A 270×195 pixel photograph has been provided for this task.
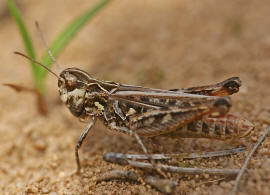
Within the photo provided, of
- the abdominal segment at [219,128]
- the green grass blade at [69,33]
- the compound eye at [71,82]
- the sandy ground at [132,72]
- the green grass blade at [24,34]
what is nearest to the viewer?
the abdominal segment at [219,128]

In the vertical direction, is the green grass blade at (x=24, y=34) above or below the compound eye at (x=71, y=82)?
above

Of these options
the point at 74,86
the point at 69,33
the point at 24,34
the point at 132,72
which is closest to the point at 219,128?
the point at 74,86

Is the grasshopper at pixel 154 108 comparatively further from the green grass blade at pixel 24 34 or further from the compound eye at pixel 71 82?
the green grass blade at pixel 24 34

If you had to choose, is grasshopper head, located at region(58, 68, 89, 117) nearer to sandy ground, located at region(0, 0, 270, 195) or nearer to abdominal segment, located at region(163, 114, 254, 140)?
sandy ground, located at region(0, 0, 270, 195)

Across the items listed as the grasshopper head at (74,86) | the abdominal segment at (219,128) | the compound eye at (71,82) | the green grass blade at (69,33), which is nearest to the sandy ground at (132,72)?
the abdominal segment at (219,128)

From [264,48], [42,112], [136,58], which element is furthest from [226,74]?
[42,112]

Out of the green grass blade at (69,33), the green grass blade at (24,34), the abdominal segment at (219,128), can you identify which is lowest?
the abdominal segment at (219,128)

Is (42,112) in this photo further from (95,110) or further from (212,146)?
(212,146)

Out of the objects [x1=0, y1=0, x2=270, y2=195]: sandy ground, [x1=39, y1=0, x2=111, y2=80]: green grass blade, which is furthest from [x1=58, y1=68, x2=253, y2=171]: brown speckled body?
[x1=39, y1=0, x2=111, y2=80]: green grass blade
